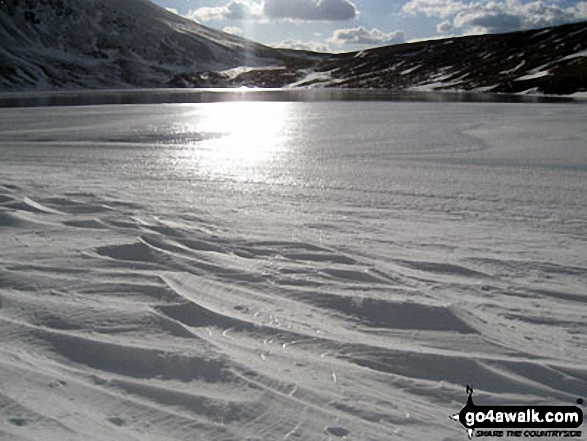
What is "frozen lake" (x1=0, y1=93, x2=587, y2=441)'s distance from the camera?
264 cm

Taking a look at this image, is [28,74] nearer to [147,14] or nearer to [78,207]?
[147,14]

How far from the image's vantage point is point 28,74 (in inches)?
3738

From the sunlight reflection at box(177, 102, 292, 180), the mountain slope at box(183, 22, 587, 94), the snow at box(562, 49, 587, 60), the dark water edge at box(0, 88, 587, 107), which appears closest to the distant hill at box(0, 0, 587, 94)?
the snow at box(562, 49, 587, 60)

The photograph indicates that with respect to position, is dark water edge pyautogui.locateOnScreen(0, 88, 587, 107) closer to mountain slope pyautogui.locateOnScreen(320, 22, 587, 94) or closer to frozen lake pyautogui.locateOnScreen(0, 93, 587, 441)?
mountain slope pyautogui.locateOnScreen(320, 22, 587, 94)

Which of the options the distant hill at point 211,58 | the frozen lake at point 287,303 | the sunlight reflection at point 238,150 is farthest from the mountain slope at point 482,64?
the frozen lake at point 287,303

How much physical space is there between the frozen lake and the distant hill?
1919 inches

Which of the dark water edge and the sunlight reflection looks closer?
the sunlight reflection

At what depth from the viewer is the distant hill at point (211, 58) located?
237 feet

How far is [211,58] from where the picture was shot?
149125 mm

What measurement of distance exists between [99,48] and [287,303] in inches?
5748

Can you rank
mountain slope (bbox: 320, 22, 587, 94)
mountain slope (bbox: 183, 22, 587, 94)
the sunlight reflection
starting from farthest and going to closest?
mountain slope (bbox: 183, 22, 587, 94)
mountain slope (bbox: 320, 22, 587, 94)
the sunlight reflection

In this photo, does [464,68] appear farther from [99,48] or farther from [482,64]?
[99,48]

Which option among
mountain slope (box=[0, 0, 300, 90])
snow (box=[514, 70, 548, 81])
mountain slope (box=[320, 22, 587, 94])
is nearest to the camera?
mountain slope (box=[320, 22, 587, 94])

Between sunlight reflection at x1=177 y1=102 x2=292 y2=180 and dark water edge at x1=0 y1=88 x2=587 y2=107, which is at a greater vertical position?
dark water edge at x1=0 y1=88 x2=587 y2=107
